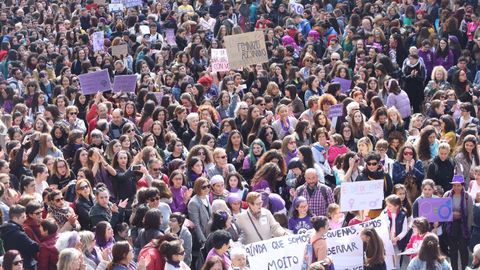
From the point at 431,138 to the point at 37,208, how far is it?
645 cm

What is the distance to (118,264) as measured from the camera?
1315cm

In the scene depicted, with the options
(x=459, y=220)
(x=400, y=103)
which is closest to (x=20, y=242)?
(x=459, y=220)

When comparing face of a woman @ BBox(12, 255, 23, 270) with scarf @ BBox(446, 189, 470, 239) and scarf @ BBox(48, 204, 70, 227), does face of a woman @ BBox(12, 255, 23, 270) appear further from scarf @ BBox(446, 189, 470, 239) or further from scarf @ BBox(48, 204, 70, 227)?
scarf @ BBox(446, 189, 470, 239)

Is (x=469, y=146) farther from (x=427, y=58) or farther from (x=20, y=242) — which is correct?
(x=427, y=58)

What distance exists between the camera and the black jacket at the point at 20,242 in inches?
546

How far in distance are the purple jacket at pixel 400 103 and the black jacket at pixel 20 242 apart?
9.26 meters

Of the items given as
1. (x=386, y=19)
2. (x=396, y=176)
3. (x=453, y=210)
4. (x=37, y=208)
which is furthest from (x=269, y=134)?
(x=386, y=19)

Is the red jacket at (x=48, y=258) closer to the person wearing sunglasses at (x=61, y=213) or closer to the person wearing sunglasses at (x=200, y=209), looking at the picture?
the person wearing sunglasses at (x=61, y=213)

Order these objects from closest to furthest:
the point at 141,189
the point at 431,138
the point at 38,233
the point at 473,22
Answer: the point at 38,233
the point at 141,189
the point at 431,138
the point at 473,22

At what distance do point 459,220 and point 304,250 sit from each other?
8.91 ft

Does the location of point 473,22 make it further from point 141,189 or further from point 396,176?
point 141,189

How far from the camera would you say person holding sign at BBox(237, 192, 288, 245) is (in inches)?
602

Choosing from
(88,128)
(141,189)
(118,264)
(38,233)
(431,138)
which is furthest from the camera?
(88,128)

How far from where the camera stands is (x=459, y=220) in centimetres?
1641
